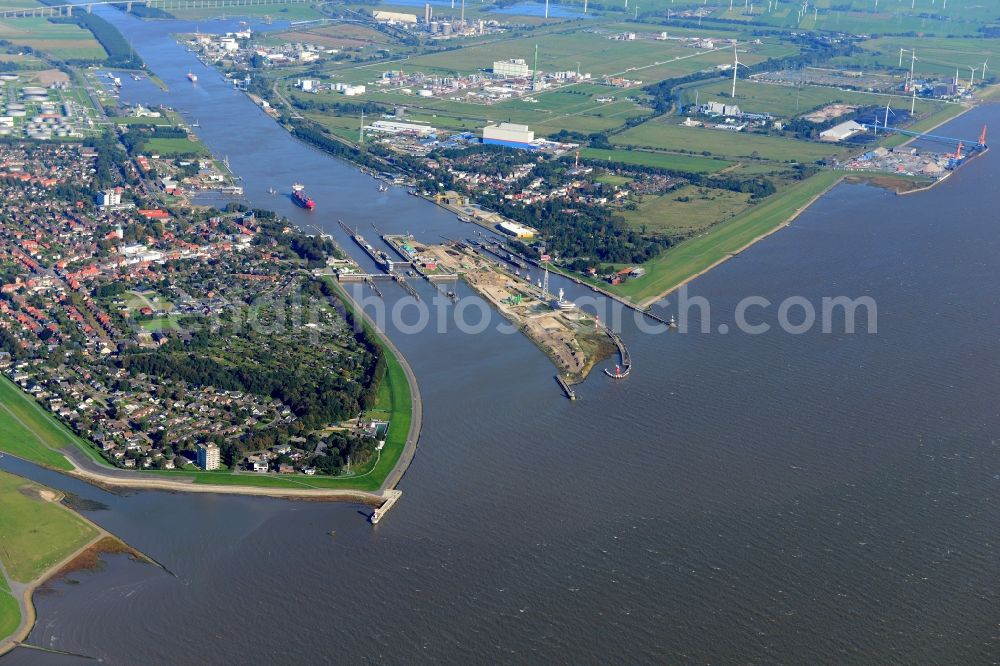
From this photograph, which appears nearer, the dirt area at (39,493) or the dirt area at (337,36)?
the dirt area at (39,493)

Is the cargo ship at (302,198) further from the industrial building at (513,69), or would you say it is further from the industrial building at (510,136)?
the industrial building at (513,69)

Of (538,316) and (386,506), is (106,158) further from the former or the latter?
(386,506)

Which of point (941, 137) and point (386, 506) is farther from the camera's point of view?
Answer: point (941, 137)

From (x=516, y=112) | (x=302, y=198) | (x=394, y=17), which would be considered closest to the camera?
(x=302, y=198)

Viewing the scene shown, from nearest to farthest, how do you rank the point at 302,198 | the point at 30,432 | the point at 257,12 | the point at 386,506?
1. the point at 386,506
2. the point at 30,432
3. the point at 302,198
4. the point at 257,12

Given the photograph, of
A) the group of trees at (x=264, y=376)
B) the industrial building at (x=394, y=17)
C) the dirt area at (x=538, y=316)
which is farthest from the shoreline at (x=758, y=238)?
the industrial building at (x=394, y=17)

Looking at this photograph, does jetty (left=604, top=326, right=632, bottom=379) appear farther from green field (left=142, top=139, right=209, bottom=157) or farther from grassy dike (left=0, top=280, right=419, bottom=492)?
green field (left=142, top=139, right=209, bottom=157)

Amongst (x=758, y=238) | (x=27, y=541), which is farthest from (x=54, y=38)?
(x=27, y=541)
